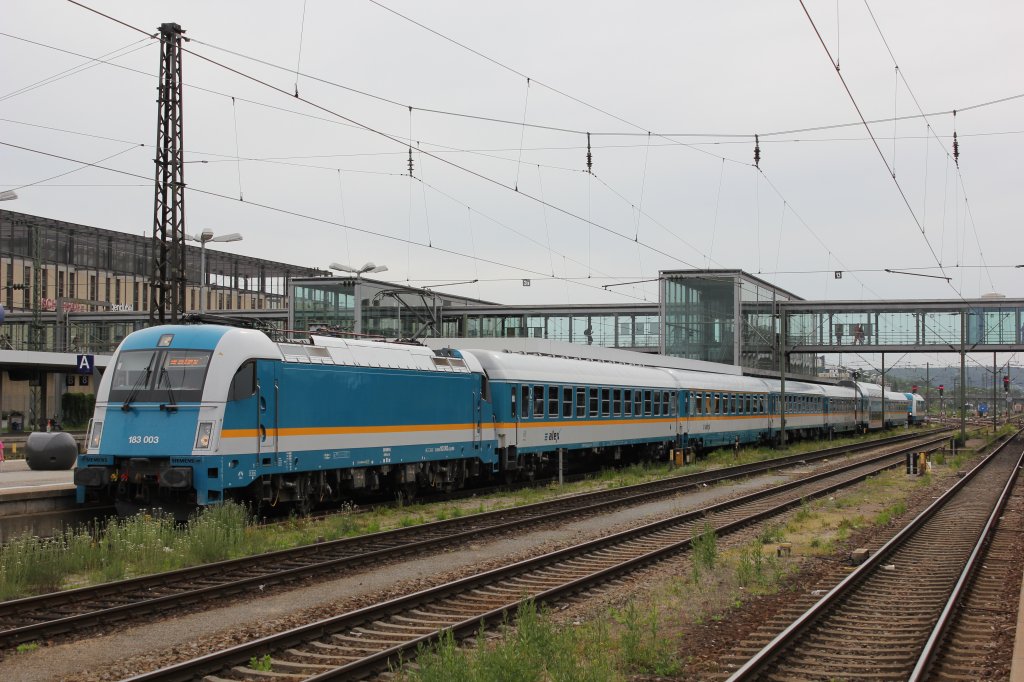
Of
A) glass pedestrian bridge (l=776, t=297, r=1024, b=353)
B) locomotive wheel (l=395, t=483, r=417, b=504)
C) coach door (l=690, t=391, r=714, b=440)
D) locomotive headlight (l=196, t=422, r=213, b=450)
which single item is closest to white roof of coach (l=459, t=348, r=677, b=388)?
coach door (l=690, t=391, r=714, b=440)

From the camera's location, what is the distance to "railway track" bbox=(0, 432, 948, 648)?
11.0 metres

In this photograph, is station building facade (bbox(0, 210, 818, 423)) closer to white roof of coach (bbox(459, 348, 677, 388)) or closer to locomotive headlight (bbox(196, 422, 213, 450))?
white roof of coach (bbox(459, 348, 677, 388))

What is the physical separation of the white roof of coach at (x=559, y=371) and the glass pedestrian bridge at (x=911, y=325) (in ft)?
108

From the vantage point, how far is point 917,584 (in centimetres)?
1454

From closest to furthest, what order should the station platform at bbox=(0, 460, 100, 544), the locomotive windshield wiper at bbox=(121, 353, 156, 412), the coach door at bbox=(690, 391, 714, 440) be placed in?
the station platform at bbox=(0, 460, 100, 544) < the locomotive windshield wiper at bbox=(121, 353, 156, 412) < the coach door at bbox=(690, 391, 714, 440)

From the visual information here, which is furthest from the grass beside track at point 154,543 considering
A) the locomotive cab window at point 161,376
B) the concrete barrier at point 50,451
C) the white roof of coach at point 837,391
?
the white roof of coach at point 837,391

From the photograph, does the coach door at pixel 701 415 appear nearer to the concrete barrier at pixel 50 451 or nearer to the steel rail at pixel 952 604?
the steel rail at pixel 952 604

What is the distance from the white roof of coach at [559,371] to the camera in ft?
88.2

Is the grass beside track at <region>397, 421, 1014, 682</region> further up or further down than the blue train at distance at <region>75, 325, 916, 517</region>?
further down

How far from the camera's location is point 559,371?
30.2m

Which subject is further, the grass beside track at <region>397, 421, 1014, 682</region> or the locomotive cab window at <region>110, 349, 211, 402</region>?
the locomotive cab window at <region>110, 349, 211, 402</region>

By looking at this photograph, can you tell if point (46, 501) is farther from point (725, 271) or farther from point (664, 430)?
point (725, 271)

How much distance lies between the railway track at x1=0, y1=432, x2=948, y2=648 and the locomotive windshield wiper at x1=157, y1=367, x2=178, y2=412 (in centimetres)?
→ 375

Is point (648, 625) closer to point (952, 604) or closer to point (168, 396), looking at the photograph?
point (952, 604)
